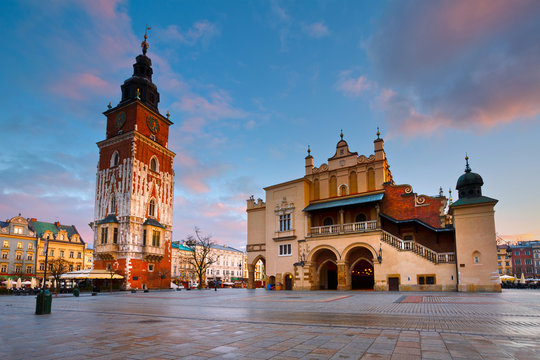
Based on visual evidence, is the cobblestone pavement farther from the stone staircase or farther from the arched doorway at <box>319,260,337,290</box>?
the arched doorway at <box>319,260,337,290</box>

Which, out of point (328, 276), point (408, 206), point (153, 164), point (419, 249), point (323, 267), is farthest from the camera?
point (153, 164)

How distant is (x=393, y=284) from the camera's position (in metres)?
33.3

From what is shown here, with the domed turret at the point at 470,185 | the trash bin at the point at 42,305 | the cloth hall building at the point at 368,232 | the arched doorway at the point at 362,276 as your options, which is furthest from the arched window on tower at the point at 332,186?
the trash bin at the point at 42,305

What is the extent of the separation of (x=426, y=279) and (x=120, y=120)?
4600cm

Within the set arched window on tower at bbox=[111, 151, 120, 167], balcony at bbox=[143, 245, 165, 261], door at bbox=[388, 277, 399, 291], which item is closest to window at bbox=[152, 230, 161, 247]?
balcony at bbox=[143, 245, 165, 261]

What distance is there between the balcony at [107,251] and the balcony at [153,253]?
377 cm

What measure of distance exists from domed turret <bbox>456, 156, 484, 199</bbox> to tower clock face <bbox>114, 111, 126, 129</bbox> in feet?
147

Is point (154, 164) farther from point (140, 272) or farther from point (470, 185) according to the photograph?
point (470, 185)

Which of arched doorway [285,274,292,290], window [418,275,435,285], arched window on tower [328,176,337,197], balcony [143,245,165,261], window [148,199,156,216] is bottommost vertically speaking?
arched doorway [285,274,292,290]

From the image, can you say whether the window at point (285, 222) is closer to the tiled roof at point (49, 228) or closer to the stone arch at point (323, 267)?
the stone arch at point (323, 267)

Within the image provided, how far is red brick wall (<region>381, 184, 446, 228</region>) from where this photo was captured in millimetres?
35188

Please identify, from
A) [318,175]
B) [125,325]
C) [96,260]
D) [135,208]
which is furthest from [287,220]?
[125,325]

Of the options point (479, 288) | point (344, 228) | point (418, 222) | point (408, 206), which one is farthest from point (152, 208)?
point (479, 288)

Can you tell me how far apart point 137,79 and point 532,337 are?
57.7 meters
